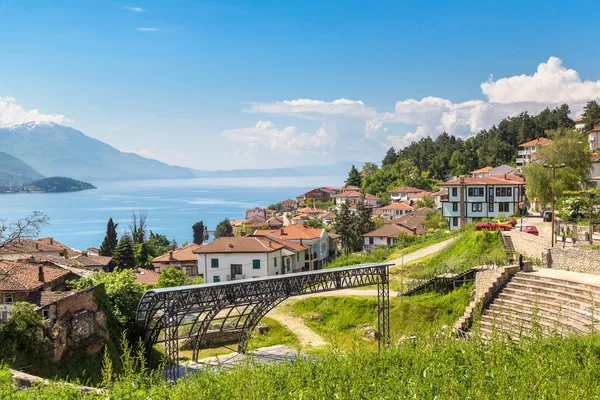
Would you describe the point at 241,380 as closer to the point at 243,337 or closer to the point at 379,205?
the point at 243,337

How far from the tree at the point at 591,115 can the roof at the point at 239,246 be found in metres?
62.1

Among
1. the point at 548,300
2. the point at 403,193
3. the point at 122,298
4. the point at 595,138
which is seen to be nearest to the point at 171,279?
the point at 122,298

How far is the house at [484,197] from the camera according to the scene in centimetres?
4938

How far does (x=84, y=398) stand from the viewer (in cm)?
1189

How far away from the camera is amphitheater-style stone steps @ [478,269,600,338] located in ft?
68.3

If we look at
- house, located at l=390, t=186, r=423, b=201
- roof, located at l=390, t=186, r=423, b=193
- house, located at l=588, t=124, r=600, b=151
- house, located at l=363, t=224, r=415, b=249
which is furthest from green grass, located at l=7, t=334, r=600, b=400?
roof, located at l=390, t=186, r=423, b=193

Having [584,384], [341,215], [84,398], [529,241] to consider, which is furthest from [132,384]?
[341,215]

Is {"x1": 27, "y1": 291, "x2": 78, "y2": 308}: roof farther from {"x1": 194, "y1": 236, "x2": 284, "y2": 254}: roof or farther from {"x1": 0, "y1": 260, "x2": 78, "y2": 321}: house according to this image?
{"x1": 194, "y1": 236, "x2": 284, "y2": 254}: roof

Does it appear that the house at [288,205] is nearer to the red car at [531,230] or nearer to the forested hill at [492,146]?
the forested hill at [492,146]

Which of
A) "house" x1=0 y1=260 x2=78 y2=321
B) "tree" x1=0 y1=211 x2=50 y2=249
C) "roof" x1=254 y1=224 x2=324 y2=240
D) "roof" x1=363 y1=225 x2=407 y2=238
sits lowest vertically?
"roof" x1=363 y1=225 x2=407 y2=238

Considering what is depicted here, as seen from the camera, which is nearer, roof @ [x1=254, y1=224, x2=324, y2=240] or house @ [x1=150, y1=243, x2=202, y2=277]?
roof @ [x1=254, y1=224, x2=324, y2=240]

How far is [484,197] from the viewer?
49.7 m

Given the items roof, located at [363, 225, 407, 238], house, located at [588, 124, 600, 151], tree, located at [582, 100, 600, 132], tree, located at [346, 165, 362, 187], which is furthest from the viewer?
tree, located at [346, 165, 362, 187]

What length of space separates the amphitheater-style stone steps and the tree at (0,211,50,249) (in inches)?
635
